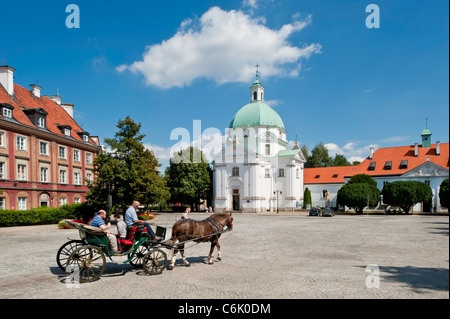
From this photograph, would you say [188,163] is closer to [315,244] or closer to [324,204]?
[324,204]

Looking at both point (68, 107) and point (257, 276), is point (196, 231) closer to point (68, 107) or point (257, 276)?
point (257, 276)

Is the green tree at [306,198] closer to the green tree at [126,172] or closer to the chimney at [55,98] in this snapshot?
the green tree at [126,172]

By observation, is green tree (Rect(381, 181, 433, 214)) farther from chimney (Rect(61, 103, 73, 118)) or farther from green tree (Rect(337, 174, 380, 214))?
chimney (Rect(61, 103, 73, 118))

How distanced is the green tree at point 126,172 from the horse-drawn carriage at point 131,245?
16.6 meters

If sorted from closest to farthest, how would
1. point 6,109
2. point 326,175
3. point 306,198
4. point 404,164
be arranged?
point 6,109 < point 404,164 < point 306,198 < point 326,175

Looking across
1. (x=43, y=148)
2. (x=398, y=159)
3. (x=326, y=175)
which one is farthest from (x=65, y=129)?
(x=398, y=159)

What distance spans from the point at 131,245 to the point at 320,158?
257 feet

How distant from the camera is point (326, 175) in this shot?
61.8 m

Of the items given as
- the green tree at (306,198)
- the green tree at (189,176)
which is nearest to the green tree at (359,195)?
the green tree at (306,198)

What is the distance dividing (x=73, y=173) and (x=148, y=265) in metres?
31.9

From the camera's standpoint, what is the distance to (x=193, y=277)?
861 centimetres

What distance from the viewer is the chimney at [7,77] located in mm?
31391

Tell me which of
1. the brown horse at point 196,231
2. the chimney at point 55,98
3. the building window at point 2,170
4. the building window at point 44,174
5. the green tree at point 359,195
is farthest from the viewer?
the green tree at point 359,195
